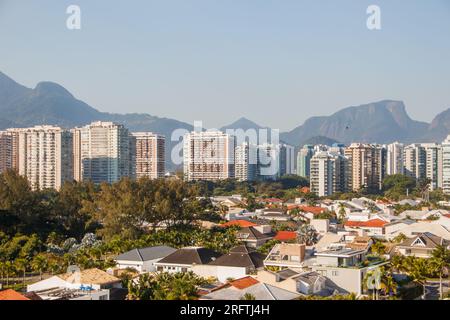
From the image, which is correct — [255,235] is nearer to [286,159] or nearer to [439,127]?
[286,159]

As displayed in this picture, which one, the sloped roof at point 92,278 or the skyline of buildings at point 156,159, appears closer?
the sloped roof at point 92,278

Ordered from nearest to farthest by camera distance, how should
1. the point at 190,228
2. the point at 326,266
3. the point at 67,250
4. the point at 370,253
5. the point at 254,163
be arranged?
the point at 326,266 < the point at 370,253 < the point at 67,250 < the point at 190,228 < the point at 254,163

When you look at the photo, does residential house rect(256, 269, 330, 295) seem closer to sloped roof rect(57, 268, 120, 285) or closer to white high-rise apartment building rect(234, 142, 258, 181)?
sloped roof rect(57, 268, 120, 285)

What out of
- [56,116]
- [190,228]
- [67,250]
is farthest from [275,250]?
[56,116]

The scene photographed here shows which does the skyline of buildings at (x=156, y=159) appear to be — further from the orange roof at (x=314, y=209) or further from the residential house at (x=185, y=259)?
the residential house at (x=185, y=259)

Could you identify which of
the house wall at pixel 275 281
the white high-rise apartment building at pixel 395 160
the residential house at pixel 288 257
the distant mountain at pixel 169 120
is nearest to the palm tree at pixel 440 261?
the residential house at pixel 288 257

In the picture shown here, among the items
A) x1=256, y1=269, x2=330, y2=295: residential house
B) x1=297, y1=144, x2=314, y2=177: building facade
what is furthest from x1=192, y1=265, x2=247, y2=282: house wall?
x1=297, y1=144, x2=314, y2=177: building facade
